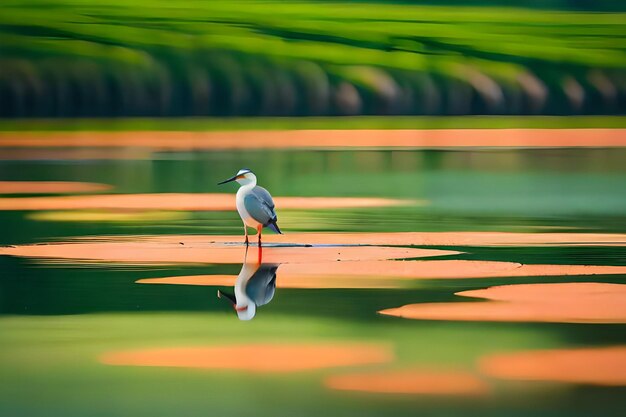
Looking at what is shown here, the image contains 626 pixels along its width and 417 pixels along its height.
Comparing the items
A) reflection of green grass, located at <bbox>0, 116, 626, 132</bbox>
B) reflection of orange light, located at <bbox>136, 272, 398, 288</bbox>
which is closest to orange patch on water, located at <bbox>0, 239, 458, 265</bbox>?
reflection of orange light, located at <bbox>136, 272, 398, 288</bbox>

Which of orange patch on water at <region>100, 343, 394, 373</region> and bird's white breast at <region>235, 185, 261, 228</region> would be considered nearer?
orange patch on water at <region>100, 343, 394, 373</region>

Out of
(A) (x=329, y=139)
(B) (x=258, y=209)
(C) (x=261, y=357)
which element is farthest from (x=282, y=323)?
(A) (x=329, y=139)

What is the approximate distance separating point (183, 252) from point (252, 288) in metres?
2.47

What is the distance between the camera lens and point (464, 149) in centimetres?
3547

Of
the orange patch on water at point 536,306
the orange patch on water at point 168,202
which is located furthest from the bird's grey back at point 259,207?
the orange patch on water at point 168,202

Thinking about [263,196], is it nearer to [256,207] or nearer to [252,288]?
[256,207]

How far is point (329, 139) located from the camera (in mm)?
40500

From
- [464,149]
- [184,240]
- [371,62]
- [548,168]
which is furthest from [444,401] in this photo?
[371,62]

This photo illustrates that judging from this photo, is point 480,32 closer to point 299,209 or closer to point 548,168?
point 548,168

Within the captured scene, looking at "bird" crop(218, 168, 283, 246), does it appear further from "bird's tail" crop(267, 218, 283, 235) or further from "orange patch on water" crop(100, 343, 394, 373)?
"orange patch on water" crop(100, 343, 394, 373)

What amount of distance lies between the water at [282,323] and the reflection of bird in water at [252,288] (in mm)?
35

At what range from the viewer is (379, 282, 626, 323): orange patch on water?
10664mm

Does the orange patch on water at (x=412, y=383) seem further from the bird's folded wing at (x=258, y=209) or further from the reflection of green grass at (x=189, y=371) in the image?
the bird's folded wing at (x=258, y=209)

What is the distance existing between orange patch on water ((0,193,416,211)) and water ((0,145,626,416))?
312 millimetres
